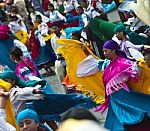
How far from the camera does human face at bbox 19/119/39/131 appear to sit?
5.12m

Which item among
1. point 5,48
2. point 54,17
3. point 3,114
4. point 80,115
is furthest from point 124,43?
point 54,17

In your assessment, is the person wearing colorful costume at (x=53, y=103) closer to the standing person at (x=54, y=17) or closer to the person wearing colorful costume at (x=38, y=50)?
the person wearing colorful costume at (x=38, y=50)

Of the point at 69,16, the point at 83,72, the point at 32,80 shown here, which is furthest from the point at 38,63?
the point at 32,80

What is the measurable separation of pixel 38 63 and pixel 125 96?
24.8ft

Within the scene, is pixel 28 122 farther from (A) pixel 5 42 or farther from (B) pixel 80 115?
(A) pixel 5 42

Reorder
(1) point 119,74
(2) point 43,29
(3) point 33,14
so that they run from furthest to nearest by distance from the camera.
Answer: (3) point 33,14 < (2) point 43,29 < (1) point 119,74

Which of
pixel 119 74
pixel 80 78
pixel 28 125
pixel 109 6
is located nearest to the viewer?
pixel 28 125

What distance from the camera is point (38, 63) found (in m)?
14.1

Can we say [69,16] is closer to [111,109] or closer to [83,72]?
[83,72]

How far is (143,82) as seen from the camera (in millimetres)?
6684

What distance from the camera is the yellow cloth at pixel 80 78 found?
8.30 meters

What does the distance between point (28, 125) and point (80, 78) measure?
3.46 metres

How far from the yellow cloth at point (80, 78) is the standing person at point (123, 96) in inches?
49.4

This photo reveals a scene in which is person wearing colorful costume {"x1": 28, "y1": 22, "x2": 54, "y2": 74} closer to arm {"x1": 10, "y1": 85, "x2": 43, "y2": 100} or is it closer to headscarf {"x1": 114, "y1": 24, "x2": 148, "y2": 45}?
headscarf {"x1": 114, "y1": 24, "x2": 148, "y2": 45}
